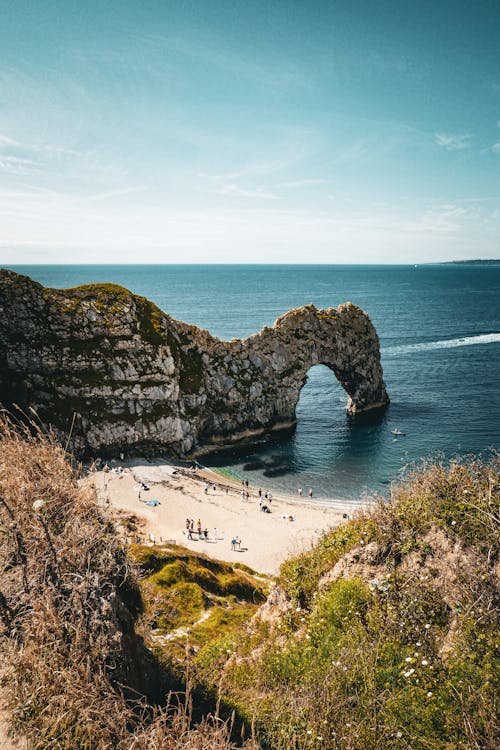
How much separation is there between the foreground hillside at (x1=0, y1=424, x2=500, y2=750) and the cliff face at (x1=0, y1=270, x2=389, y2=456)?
34855 millimetres

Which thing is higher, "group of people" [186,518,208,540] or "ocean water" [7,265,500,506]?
"ocean water" [7,265,500,506]

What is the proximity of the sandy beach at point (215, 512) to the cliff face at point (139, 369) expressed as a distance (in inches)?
219

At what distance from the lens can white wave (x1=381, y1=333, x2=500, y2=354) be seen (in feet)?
305

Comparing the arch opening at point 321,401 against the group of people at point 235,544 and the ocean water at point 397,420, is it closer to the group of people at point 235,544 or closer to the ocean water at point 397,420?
the ocean water at point 397,420

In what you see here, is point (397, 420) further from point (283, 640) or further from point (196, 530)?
point (283, 640)

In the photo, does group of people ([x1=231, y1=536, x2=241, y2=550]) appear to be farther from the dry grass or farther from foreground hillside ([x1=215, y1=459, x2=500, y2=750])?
the dry grass

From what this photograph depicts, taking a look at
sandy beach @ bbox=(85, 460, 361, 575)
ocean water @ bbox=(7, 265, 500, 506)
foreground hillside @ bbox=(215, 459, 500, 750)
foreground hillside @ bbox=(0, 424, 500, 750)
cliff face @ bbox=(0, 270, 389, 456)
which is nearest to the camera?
foreground hillside @ bbox=(0, 424, 500, 750)

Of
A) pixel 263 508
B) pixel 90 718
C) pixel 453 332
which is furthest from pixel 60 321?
pixel 453 332

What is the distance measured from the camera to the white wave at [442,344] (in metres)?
93.0

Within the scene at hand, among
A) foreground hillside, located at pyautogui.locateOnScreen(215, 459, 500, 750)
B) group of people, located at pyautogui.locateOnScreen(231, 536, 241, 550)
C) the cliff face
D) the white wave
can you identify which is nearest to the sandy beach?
group of people, located at pyautogui.locateOnScreen(231, 536, 241, 550)

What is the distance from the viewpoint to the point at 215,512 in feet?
128

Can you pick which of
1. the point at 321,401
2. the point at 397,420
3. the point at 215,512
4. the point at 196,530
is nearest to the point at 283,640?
the point at 196,530

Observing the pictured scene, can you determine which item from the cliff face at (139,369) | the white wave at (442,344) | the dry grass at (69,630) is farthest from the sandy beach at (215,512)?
the white wave at (442,344)

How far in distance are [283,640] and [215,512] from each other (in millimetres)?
28693
